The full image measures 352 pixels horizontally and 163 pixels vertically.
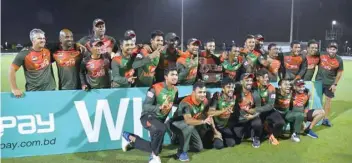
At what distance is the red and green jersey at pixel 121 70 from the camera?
5516mm

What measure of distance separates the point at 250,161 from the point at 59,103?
2866mm

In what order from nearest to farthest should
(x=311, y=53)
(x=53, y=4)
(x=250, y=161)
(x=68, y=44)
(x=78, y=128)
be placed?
(x=250, y=161)
(x=78, y=128)
(x=68, y=44)
(x=311, y=53)
(x=53, y=4)

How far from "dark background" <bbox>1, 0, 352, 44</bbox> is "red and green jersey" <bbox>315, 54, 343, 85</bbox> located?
33.1 meters

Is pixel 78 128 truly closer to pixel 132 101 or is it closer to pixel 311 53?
pixel 132 101

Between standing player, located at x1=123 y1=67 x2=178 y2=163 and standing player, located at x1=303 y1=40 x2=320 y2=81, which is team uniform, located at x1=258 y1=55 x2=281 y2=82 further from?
standing player, located at x1=123 y1=67 x2=178 y2=163

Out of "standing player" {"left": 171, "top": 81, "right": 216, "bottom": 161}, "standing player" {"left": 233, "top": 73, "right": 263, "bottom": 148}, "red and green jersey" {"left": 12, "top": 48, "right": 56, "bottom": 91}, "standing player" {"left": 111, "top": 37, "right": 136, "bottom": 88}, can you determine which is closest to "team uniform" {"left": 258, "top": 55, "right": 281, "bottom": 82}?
"standing player" {"left": 233, "top": 73, "right": 263, "bottom": 148}

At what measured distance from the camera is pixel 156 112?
4.88 metres

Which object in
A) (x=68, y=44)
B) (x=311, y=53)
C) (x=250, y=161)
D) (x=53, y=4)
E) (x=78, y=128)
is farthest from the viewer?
(x=53, y=4)

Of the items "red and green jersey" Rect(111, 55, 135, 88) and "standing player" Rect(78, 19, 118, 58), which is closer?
"red and green jersey" Rect(111, 55, 135, 88)

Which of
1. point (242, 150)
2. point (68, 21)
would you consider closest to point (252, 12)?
point (68, 21)

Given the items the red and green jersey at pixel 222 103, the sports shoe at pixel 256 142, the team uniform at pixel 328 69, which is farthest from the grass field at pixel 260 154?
the team uniform at pixel 328 69

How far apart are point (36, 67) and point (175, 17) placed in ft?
126

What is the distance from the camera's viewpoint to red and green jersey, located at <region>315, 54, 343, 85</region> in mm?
7207

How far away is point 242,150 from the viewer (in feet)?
17.6
